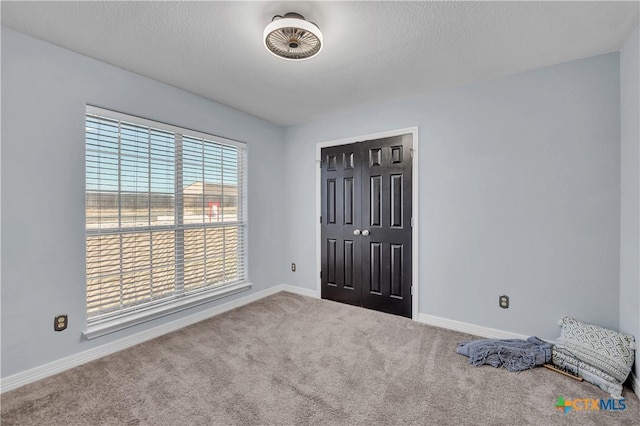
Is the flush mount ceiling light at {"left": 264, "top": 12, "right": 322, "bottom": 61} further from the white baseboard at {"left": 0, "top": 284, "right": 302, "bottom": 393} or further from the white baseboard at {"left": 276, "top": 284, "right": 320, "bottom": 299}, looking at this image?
the white baseboard at {"left": 276, "top": 284, "right": 320, "bottom": 299}

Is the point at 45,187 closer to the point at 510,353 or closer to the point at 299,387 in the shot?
the point at 299,387

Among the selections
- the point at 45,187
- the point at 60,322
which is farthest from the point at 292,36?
the point at 60,322

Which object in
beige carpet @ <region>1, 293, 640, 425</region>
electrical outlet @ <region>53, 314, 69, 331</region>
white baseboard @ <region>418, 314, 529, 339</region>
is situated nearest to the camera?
beige carpet @ <region>1, 293, 640, 425</region>

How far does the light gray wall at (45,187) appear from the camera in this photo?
195 centimetres

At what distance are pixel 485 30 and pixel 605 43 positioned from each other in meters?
0.98

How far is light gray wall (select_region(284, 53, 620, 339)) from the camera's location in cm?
226

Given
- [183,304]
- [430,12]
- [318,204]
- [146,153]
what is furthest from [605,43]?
[183,304]

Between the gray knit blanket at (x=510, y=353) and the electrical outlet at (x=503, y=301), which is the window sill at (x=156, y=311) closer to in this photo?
the gray knit blanket at (x=510, y=353)

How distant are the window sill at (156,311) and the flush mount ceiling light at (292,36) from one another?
253 centimetres

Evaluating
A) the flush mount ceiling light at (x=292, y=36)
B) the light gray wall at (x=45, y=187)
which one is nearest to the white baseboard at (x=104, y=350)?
the light gray wall at (x=45, y=187)

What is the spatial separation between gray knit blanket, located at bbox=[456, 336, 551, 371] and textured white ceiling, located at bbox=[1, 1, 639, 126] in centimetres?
234

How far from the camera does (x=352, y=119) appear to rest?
3588 millimetres

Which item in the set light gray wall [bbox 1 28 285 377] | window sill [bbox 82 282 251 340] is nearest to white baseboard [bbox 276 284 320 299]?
window sill [bbox 82 282 251 340]

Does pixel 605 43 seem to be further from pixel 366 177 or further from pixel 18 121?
pixel 18 121
